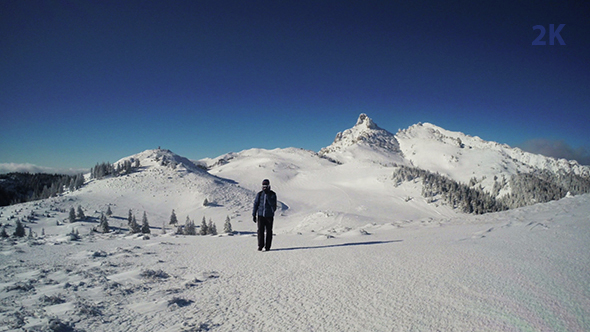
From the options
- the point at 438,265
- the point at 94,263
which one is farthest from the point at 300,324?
the point at 94,263

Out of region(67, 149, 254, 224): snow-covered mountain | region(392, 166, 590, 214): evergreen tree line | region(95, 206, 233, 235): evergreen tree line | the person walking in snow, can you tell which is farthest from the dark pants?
region(392, 166, 590, 214): evergreen tree line

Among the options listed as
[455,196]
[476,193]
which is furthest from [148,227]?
[476,193]

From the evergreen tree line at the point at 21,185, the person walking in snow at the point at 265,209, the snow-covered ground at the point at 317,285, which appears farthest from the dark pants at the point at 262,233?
the evergreen tree line at the point at 21,185

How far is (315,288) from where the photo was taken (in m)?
4.14

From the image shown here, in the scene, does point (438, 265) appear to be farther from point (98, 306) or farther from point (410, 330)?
point (98, 306)

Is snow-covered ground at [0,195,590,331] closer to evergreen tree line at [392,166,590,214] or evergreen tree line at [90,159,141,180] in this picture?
evergreen tree line at [392,166,590,214]

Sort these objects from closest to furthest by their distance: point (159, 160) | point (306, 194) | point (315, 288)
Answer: point (315, 288), point (159, 160), point (306, 194)

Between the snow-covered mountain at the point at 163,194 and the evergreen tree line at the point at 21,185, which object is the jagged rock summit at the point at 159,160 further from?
the evergreen tree line at the point at 21,185

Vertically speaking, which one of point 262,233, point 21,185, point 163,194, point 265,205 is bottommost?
point 262,233

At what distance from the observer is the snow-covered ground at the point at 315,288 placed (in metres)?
3.04

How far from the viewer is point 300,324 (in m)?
3.07

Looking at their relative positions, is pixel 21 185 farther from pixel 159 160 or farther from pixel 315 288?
pixel 315 288

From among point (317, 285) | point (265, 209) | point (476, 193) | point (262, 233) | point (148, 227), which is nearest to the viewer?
point (317, 285)

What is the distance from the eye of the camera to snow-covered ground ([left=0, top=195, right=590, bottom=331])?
120 inches
